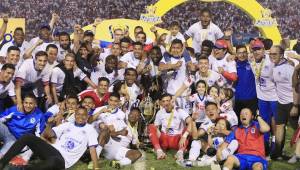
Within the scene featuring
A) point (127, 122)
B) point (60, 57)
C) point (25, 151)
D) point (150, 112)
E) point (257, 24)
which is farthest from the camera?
point (257, 24)

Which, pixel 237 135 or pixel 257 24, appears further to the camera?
pixel 257 24

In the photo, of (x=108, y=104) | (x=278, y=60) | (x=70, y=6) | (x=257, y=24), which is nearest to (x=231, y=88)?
(x=278, y=60)

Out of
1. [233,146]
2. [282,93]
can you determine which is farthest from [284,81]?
[233,146]

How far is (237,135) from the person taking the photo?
20.0 ft

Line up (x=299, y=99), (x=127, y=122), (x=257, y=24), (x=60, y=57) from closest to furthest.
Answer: (x=299, y=99), (x=127, y=122), (x=60, y=57), (x=257, y=24)

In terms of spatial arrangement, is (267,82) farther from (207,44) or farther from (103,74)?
(103,74)

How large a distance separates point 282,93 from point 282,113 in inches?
12.3

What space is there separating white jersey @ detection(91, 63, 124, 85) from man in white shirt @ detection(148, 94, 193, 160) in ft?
3.51

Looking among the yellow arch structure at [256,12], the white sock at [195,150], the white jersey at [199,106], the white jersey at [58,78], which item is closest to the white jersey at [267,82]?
the white jersey at [199,106]

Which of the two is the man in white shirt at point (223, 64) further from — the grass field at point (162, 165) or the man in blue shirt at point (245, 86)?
the grass field at point (162, 165)

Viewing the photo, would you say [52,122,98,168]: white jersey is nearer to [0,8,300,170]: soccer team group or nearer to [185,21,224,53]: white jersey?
[0,8,300,170]: soccer team group

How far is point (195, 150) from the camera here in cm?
673

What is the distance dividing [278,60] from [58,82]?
3.62 metres

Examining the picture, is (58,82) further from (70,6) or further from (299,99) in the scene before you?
(70,6)
